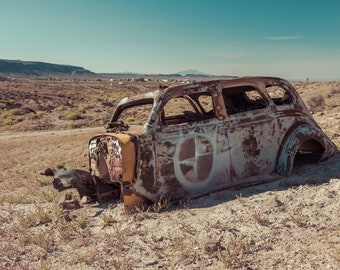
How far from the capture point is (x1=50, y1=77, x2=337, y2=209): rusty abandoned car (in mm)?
4766

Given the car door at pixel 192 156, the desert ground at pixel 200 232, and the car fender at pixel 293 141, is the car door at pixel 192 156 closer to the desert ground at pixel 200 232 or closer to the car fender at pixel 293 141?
the desert ground at pixel 200 232

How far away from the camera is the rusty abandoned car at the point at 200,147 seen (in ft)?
15.6

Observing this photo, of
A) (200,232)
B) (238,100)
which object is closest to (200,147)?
(200,232)

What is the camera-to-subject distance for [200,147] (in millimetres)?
4988

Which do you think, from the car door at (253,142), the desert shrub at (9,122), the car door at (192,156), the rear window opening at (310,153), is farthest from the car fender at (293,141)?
the desert shrub at (9,122)

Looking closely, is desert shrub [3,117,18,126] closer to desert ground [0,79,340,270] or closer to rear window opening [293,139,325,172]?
desert ground [0,79,340,270]

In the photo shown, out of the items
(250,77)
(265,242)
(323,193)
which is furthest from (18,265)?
(250,77)

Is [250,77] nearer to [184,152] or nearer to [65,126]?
[184,152]

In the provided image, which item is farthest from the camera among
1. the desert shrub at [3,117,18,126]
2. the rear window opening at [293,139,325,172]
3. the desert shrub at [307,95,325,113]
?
the desert shrub at [3,117,18,126]

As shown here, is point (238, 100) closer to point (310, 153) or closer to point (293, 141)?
point (293, 141)

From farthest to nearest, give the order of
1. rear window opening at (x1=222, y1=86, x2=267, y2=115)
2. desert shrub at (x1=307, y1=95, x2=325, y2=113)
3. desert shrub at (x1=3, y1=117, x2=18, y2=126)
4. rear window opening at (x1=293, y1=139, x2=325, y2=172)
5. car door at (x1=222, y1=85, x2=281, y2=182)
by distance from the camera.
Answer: desert shrub at (x1=3, y1=117, x2=18, y2=126) → desert shrub at (x1=307, y1=95, x2=325, y2=113) → rear window opening at (x1=222, y1=86, x2=267, y2=115) → rear window opening at (x1=293, y1=139, x2=325, y2=172) → car door at (x1=222, y1=85, x2=281, y2=182)

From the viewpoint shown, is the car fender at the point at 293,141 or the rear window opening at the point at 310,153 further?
the rear window opening at the point at 310,153

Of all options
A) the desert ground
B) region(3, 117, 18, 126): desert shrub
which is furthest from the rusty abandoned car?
region(3, 117, 18, 126): desert shrub

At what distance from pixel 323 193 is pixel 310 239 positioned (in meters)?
1.14
